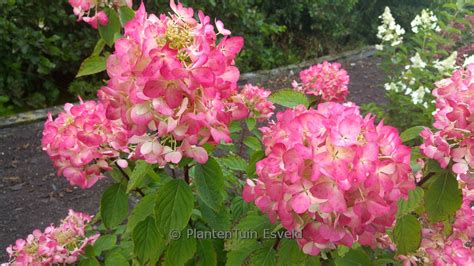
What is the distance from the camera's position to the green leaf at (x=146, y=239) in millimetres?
1138

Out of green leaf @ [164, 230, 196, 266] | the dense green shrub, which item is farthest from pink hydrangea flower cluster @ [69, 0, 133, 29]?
the dense green shrub

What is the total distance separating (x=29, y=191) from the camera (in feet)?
10.0

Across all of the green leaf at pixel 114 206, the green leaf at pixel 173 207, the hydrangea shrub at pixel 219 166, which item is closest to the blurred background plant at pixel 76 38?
the hydrangea shrub at pixel 219 166

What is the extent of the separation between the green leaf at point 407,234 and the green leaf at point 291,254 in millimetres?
232

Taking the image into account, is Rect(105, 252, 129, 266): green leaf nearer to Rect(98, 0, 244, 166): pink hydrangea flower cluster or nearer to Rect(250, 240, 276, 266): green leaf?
Rect(250, 240, 276, 266): green leaf

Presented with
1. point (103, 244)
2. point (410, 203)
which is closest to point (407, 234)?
point (410, 203)

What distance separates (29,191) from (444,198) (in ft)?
8.54

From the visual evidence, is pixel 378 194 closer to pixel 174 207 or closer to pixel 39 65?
pixel 174 207

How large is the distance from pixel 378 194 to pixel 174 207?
16.0 inches

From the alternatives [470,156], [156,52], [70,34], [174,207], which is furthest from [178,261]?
[70,34]

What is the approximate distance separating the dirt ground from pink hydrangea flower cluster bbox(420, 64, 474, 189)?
2126mm

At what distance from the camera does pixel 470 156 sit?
1.02 m

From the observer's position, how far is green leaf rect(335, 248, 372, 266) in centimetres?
113

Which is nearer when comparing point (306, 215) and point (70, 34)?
point (306, 215)
